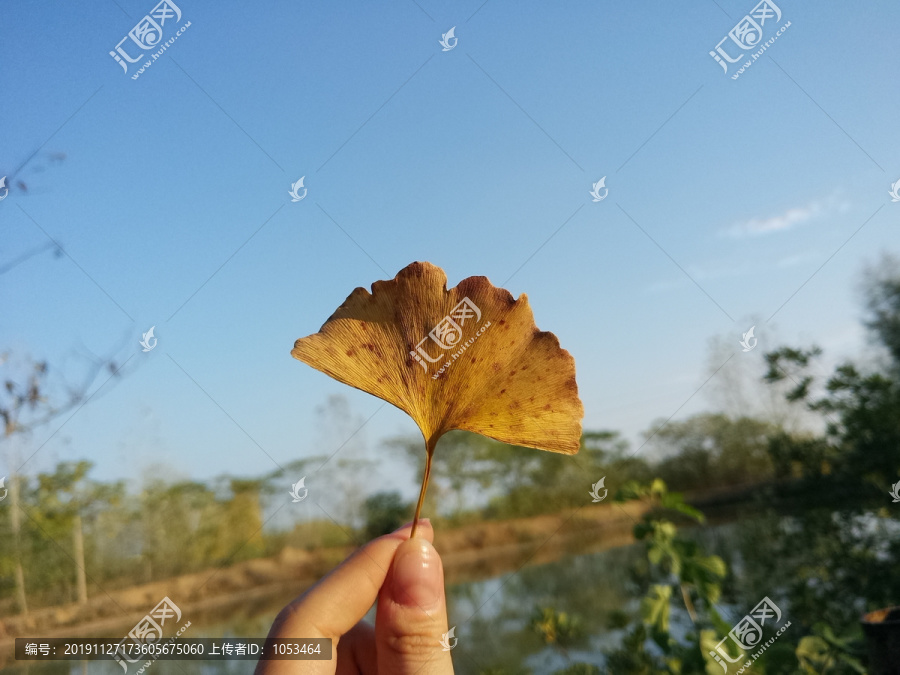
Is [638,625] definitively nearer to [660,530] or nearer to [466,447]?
[660,530]

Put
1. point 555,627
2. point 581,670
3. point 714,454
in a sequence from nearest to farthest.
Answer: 1. point 581,670
2. point 555,627
3. point 714,454

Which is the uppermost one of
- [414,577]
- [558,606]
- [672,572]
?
[558,606]

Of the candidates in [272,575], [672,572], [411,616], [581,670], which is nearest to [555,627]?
[581,670]

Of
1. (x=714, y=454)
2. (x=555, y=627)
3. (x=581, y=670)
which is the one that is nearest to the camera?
(x=581, y=670)

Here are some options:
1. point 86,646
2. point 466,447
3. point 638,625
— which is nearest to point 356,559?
point 638,625

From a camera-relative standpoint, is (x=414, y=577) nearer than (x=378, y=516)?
Yes

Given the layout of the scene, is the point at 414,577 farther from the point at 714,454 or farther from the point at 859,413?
the point at 714,454

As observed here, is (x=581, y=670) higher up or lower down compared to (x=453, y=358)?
lower down
